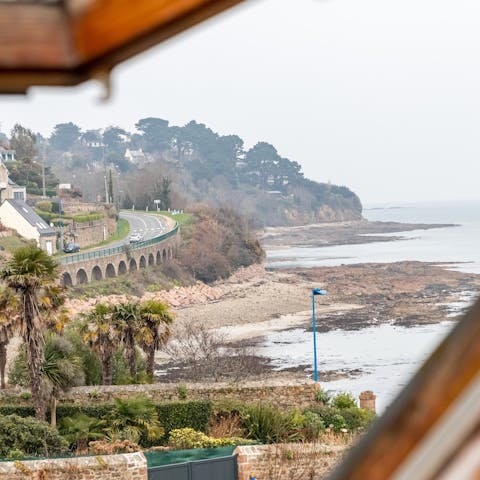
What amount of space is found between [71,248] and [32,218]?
8.24ft

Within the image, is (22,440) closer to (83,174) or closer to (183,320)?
(183,320)

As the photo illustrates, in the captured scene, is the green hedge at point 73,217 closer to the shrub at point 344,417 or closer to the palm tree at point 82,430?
the palm tree at point 82,430

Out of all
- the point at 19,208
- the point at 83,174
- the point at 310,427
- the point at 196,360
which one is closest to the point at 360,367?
the point at 196,360

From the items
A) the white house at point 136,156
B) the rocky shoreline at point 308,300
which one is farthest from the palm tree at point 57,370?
the white house at point 136,156

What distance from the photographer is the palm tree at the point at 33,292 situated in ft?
43.8

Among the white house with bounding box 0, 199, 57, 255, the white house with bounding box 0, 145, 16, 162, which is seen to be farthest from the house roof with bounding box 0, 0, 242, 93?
the white house with bounding box 0, 145, 16, 162

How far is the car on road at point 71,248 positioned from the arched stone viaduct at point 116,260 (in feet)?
3.97

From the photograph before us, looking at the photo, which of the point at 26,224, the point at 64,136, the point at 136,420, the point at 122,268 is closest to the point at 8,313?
the point at 136,420

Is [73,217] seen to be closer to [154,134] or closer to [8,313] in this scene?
[154,134]

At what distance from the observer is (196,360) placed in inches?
1000

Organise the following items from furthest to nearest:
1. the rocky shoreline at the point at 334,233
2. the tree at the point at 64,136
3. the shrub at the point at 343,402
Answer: the tree at the point at 64,136 → the rocky shoreline at the point at 334,233 → the shrub at the point at 343,402

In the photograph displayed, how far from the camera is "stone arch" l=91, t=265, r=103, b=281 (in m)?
47.5

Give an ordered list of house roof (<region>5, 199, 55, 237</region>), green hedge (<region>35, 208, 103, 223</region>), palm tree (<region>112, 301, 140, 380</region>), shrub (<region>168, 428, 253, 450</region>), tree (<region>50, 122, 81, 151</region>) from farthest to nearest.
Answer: tree (<region>50, 122, 81, 151</region>) < green hedge (<region>35, 208, 103, 223</region>) < house roof (<region>5, 199, 55, 237</region>) < palm tree (<region>112, 301, 140, 380</region>) < shrub (<region>168, 428, 253, 450</region>)

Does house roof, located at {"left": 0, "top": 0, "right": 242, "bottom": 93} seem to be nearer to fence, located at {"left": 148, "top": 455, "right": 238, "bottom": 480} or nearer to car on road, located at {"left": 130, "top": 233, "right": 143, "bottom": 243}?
fence, located at {"left": 148, "top": 455, "right": 238, "bottom": 480}
